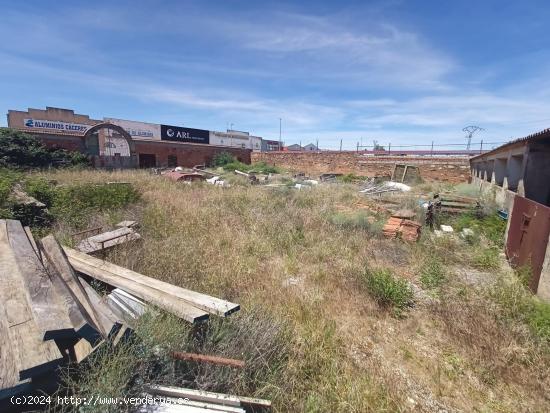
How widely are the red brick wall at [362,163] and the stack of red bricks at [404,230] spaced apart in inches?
516

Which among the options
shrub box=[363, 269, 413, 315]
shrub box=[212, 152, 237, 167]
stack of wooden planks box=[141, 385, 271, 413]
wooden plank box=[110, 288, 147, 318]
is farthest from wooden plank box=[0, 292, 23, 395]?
shrub box=[212, 152, 237, 167]

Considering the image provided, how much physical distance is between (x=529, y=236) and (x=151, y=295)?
533cm

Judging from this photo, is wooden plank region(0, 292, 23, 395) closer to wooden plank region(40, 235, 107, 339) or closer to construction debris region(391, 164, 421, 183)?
wooden plank region(40, 235, 107, 339)

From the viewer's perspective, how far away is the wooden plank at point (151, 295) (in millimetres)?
2479

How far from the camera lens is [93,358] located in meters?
1.85

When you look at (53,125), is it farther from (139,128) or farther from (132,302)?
(132,302)

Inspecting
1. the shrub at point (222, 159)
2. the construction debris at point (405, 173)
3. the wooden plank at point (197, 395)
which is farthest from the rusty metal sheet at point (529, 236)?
the shrub at point (222, 159)

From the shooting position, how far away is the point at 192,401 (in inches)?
77.7

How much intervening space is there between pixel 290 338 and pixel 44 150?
18.1 meters

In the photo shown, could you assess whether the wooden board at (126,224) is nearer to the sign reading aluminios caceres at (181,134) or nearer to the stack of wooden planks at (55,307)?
the stack of wooden planks at (55,307)

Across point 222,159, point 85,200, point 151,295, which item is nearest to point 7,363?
point 151,295

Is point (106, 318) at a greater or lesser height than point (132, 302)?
greater

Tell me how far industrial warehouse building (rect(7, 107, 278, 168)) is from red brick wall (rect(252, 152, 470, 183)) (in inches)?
176

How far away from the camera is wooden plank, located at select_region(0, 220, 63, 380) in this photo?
1590mm
